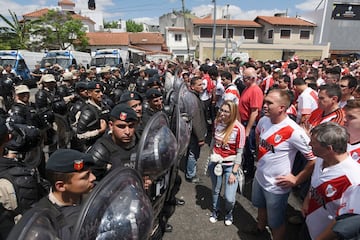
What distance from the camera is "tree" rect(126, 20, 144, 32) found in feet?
270

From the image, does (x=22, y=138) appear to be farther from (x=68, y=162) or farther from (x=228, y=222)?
(x=228, y=222)

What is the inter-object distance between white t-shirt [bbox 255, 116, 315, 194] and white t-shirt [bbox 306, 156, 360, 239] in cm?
37

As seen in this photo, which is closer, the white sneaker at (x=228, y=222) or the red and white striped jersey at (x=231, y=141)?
the red and white striped jersey at (x=231, y=141)

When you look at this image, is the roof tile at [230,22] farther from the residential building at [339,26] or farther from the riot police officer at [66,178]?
the riot police officer at [66,178]

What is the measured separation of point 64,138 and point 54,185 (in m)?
2.99

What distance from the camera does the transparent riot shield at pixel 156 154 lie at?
194cm

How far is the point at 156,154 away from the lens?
6.82ft

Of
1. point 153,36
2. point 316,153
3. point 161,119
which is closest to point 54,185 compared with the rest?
point 161,119

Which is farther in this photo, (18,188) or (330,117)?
(330,117)

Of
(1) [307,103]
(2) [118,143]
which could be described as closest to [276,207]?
(2) [118,143]

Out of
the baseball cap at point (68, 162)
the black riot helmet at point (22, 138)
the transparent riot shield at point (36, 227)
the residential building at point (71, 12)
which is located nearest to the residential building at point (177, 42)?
the residential building at point (71, 12)

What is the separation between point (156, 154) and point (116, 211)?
32.6 inches

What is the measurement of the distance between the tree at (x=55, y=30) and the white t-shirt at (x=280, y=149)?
117 ft

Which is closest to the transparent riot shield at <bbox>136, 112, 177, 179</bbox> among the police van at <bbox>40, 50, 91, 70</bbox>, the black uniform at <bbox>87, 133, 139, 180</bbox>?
the black uniform at <bbox>87, 133, 139, 180</bbox>
